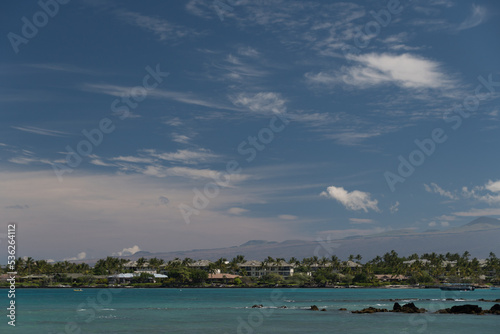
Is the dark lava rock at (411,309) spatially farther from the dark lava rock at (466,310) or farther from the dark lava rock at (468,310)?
the dark lava rock at (468,310)

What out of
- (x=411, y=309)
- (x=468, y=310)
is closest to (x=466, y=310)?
(x=468, y=310)

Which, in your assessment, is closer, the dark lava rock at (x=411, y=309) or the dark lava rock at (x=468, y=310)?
the dark lava rock at (x=468, y=310)

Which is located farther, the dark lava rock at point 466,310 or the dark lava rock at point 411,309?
the dark lava rock at point 411,309

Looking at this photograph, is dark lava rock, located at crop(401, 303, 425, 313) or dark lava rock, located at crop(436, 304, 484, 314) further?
dark lava rock, located at crop(401, 303, 425, 313)

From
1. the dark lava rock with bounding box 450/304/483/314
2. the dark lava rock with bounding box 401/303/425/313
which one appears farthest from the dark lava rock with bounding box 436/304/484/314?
the dark lava rock with bounding box 401/303/425/313

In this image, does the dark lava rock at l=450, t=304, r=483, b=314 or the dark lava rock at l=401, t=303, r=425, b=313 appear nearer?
the dark lava rock at l=450, t=304, r=483, b=314

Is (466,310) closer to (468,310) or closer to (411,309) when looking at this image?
(468,310)

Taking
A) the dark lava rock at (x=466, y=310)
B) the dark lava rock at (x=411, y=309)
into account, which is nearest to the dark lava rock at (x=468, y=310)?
the dark lava rock at (x=466, y=310)

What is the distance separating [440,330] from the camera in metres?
60.0

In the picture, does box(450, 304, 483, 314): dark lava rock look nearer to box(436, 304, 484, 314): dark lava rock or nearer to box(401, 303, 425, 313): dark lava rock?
box(436, 304, 484, 314): dark lava rock

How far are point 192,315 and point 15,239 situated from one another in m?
42.9

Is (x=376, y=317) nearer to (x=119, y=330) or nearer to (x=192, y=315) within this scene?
(x=192, y=315)

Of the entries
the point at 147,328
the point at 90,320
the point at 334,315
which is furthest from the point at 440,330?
the point at 90,320

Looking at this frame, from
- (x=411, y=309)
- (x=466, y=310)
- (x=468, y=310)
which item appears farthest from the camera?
(x=411, y=309)
